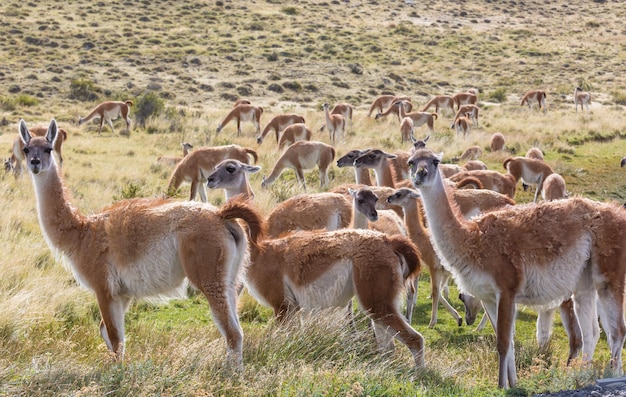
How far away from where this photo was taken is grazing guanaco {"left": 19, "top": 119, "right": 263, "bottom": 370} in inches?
217

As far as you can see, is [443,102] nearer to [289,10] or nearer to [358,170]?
[358,170]

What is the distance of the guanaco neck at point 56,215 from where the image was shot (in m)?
5.96

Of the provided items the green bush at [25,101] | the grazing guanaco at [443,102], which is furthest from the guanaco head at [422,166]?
the green bush at [25,101]

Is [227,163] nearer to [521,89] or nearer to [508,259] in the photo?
[508,259]

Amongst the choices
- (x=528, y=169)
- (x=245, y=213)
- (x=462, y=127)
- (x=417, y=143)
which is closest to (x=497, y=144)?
(x=462, y=127)

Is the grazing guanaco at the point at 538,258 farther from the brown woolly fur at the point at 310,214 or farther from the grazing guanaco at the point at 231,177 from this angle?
the grazing guanaco at the point at 231,177

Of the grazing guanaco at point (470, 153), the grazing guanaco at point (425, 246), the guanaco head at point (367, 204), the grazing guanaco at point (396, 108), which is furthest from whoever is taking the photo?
the grazing guanaco at point (396, 108)

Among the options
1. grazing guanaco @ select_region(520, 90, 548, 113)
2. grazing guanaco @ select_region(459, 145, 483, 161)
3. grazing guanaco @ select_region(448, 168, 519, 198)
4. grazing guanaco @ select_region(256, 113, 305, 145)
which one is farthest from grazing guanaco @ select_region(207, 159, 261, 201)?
grazing guanaco @ select_region(520, 90, 548, 113)

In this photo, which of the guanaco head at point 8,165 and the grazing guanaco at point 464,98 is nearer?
the guanaco head at point 8,165

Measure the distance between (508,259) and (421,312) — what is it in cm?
300

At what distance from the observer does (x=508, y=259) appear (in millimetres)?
6066

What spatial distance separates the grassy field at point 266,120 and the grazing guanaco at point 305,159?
1.54ft

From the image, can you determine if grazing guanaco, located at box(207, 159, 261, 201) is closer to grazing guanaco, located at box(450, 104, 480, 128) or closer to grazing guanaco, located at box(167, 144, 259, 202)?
grazing guanaco, located at box(167, 144, 259, 202)

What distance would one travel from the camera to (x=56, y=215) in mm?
6078
